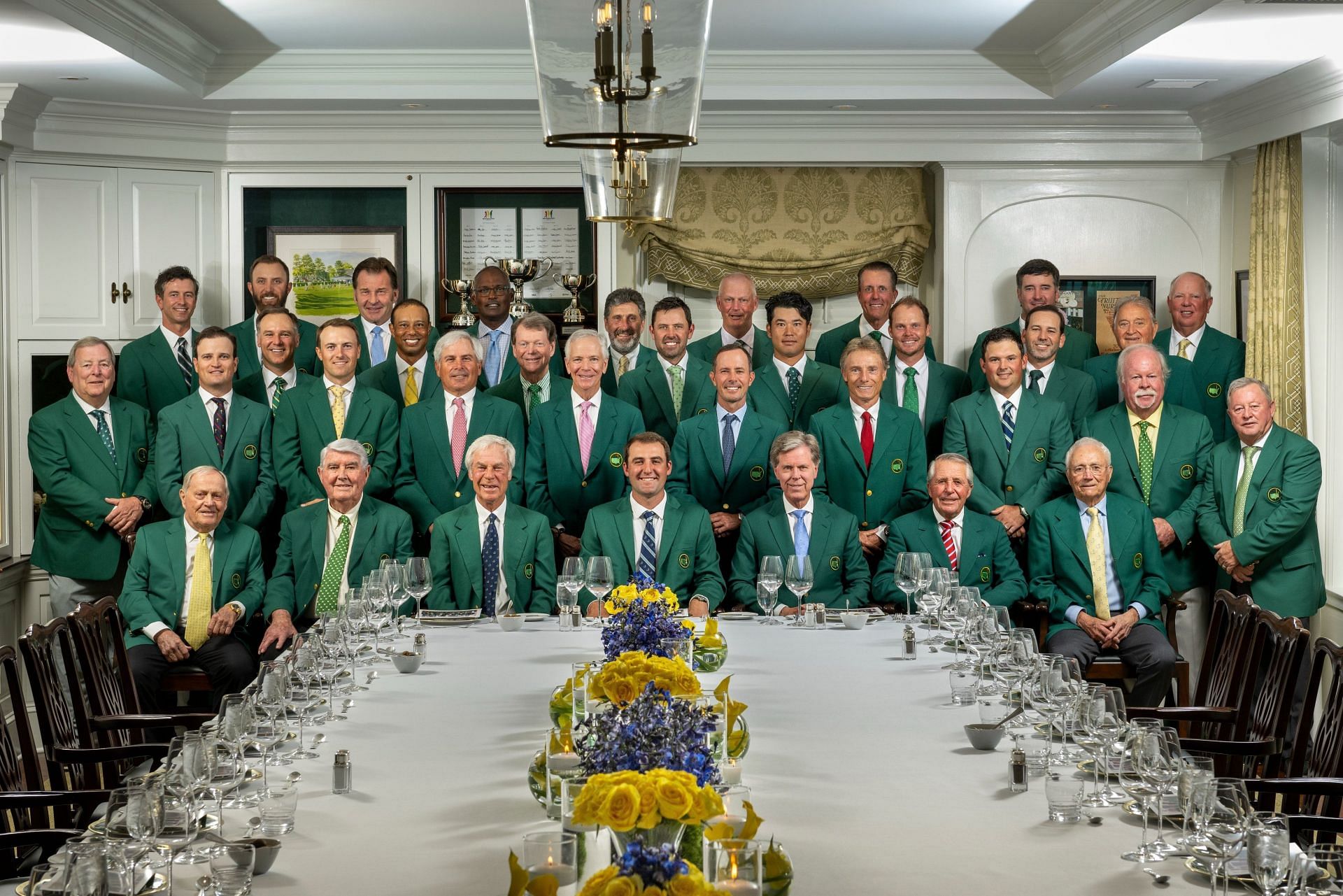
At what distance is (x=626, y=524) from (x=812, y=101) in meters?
2.69

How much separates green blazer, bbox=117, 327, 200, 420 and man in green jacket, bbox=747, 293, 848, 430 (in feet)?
8.90

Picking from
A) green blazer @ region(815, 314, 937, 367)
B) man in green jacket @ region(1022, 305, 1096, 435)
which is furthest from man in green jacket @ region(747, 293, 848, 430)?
man in green jacket @ region(1022, 305, 1096, 435)

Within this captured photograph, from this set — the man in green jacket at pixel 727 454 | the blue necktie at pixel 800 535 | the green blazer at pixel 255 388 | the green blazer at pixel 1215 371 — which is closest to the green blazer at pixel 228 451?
the green blazer at pixel 255 388

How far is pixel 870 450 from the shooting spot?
571cm

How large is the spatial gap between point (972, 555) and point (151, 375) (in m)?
3.90

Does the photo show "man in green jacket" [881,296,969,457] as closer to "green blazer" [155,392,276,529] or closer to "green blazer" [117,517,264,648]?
"green blazer" [155,392,276,529]

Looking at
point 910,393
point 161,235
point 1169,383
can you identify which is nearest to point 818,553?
point 910,393

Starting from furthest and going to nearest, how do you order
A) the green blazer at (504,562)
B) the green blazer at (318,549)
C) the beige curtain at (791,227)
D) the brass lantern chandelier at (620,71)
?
the beige curtain at (791,227), the green blazer at (318,549), the green blazer at (504,562), the brass lantern chandelier at (620,71)

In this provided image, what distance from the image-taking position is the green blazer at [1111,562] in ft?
16.8

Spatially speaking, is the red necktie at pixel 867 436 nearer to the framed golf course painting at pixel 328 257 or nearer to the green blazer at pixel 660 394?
the green blazer at pixel 660 394

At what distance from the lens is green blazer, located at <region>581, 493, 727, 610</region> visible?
504cm

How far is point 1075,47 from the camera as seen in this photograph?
6.05 m

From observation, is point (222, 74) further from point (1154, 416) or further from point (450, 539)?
point (1154, 416)

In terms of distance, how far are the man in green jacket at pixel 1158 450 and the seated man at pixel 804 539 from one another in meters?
1.28
